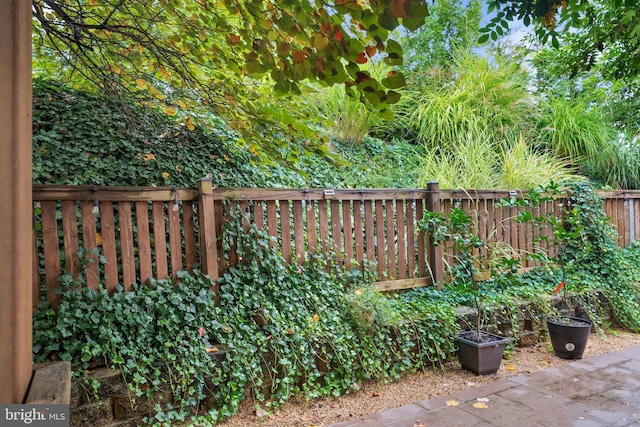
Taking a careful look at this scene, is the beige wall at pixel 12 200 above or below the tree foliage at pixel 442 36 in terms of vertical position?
below

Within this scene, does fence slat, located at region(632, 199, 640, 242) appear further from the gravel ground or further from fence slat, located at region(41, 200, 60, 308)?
fence slat, located at region(41, 200, 60, 308)

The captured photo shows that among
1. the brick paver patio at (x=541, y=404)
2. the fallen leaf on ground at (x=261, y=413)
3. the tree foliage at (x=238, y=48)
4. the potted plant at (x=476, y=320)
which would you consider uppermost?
the tree foliage at (x=238, y=48)

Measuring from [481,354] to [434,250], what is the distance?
1.18 meters

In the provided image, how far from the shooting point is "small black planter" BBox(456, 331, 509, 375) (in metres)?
3.15

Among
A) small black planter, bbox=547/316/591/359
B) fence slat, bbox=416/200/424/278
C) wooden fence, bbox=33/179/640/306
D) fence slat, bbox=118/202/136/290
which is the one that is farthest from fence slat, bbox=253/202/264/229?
small black planter, bbox=547/316/591/359

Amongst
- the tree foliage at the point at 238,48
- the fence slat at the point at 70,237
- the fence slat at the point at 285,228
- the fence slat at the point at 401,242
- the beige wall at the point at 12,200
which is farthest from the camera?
the fence slat at the point at 401,242

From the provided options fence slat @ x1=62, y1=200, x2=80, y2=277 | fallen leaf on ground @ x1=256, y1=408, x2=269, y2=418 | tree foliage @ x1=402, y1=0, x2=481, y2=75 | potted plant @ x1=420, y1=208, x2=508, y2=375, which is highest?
tree foliage @ x1=402, y1=0, x2=481, y2=75

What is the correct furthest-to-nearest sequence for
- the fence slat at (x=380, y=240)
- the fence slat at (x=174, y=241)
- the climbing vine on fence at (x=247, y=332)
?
the fence slat at (x=380, y=240)
the fence slat at (x=174, y=241)
the climbing vine on fence at (x=247, y=332)

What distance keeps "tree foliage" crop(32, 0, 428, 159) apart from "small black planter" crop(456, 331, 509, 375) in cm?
209

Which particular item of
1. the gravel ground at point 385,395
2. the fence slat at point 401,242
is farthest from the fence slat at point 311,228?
the gravel ground at point 385,395

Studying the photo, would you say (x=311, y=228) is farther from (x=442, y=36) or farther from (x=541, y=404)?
(x=442, y=36)

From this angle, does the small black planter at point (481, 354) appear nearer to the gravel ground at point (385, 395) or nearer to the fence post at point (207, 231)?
the gravel ground at point (385, 395)

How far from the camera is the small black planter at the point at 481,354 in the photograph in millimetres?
3154

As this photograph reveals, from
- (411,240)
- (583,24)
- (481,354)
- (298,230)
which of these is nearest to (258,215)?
(298,230)
